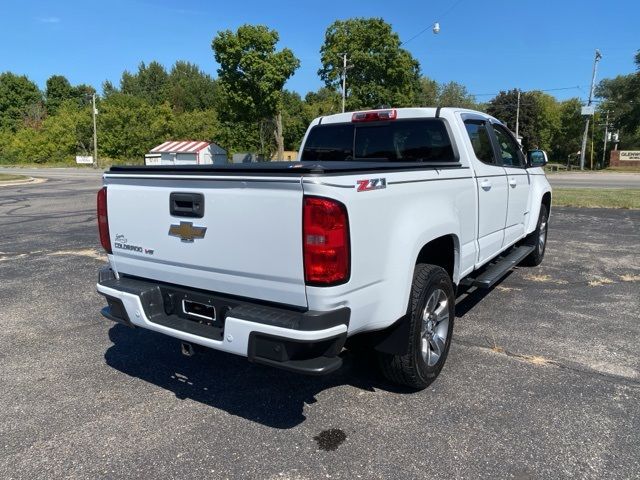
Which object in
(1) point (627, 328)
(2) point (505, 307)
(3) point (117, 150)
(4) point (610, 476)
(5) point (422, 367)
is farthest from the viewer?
(3) point (117, 150)

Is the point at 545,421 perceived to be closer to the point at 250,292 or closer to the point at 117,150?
the point at 250,292

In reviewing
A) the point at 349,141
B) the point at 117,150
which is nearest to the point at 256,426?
the point at 349,141

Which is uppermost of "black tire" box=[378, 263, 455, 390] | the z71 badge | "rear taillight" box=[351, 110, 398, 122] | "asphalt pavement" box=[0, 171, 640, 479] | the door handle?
"rear taillight" box=[351, 110, 398, 122]

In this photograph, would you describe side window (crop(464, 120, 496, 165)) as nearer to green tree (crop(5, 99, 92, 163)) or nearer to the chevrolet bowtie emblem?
the chevrolet bowtie emblem

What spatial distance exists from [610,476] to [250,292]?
2.09 meters

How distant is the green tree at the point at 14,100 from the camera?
7843 centimetres

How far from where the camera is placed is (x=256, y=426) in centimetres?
308

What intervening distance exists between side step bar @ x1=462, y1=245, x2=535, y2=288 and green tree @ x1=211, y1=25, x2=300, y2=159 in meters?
34.2

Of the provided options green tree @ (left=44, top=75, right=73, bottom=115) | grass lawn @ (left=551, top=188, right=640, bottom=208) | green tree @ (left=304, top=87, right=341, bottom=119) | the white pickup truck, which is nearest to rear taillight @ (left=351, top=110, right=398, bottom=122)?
the white pickup truck

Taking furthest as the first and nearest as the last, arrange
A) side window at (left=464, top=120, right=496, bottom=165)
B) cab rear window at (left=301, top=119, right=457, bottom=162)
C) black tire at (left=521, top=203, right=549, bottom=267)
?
black tire at (left=521, top=203, right=549, bottom=267), side window at (left=464, top=120, right=496, bottom=165), cab rear window at (left=301, top=119, right=457, bottom=162)

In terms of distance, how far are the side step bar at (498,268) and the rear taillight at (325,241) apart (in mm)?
2070

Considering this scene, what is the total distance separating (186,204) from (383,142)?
7.68ft

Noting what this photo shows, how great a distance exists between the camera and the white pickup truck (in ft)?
8.32

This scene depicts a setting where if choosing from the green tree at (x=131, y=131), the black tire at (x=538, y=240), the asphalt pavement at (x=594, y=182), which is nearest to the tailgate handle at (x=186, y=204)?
the black tire at (x=538, y=240)
